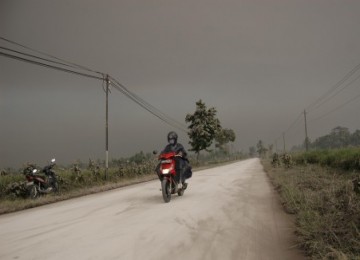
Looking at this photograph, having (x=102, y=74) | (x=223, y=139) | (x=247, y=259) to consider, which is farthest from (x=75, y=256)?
(x=223, y=139)

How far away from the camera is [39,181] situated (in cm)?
1394

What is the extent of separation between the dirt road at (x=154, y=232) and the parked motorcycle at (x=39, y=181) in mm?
4451

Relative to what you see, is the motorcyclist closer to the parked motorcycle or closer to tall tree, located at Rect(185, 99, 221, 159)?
the parked motorcycle

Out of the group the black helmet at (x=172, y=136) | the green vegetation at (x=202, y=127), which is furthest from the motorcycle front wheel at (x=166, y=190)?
the green vegetation at (x=202, y=127)

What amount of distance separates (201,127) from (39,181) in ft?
138

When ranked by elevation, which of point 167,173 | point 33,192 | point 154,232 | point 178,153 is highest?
point 178,153

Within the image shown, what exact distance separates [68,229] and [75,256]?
1.90 meters

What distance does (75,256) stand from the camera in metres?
4.88

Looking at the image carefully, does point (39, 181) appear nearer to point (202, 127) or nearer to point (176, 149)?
point (176, 149)

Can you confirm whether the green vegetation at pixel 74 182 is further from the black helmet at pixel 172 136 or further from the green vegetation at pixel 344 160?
the green vegetation at pixel 344 160

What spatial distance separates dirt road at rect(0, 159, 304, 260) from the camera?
16.6ft

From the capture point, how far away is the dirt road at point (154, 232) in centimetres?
507

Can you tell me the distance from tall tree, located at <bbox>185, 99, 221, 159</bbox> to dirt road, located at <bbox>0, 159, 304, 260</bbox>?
4551cm

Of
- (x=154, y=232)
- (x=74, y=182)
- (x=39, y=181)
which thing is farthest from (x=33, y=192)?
(x=154, y=232)
